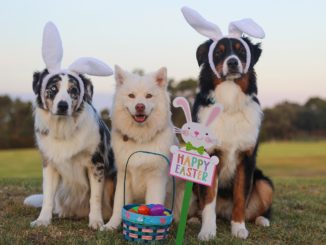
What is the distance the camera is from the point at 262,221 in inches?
189

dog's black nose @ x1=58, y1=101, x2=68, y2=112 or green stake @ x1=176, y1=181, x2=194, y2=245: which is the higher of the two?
dog's black nose @ x1=58, y1=101, x2=68, y2=112

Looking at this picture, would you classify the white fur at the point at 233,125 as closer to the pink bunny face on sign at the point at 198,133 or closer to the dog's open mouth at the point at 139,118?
the dog's open mouth at the point at 139,118

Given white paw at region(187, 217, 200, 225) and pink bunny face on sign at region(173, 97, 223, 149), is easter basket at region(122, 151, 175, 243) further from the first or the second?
white paw at region(187, 217, 200, 225)

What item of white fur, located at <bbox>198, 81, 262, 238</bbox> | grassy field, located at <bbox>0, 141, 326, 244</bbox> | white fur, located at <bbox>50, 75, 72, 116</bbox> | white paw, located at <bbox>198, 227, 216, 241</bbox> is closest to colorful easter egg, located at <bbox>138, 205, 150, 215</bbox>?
grassy field, located at <bbox>0, 141, 326, 244</bbox>

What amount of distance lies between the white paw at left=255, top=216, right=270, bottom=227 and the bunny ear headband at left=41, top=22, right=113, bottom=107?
7.63 ft

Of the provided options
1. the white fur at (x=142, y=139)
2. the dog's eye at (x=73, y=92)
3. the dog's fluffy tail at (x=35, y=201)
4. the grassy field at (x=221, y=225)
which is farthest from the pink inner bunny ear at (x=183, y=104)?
the dog's fluffy tail at (x=35, y=201)

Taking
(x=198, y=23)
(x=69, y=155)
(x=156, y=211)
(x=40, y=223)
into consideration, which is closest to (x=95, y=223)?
(x=40, y=223)

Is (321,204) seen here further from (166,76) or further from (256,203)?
(166,76)

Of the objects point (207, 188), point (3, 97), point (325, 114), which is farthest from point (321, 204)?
point (325, 114)

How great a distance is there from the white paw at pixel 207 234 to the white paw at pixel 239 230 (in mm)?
249

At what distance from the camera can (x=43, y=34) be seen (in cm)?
445

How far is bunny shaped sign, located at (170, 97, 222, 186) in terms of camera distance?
11.2 feet

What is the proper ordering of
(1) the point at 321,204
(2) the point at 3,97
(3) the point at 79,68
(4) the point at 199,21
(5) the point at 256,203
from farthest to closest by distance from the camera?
1. (2) the point at 3,97
2. (1) the point at 321,204
3. (5) the point at 256,203
4. (3) the point at 79,68
5. (4) the point at 199,21

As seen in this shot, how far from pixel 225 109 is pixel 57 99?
1.69 meters
